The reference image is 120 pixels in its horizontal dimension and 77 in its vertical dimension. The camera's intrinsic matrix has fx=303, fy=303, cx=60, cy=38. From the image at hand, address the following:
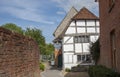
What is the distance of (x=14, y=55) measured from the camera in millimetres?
8898

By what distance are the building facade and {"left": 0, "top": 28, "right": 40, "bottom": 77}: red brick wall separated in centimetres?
3348

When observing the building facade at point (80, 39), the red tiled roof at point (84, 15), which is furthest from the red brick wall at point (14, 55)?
the red tiled roof at point (84, 15)

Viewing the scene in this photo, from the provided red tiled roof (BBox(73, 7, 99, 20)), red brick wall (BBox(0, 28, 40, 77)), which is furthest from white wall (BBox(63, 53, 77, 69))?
red brick wall (BBox(0, 28, 40, 77))

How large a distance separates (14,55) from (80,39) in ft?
120

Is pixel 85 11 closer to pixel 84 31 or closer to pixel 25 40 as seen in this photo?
pixel 84 31

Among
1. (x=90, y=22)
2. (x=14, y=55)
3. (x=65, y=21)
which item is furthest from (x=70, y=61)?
(x=14, y=55)

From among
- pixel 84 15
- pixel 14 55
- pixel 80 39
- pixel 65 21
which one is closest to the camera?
pixel 14 55

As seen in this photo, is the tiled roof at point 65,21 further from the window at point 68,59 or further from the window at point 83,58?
the window at point 83,58

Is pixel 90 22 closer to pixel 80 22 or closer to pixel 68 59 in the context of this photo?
pixel 80 22

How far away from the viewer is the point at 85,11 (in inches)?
1818

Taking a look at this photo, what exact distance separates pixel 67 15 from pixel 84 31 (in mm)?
16537

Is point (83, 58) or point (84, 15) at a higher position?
point (84, 15)

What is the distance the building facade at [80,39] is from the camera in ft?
147

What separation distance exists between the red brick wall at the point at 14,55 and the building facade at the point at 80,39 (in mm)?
33477
